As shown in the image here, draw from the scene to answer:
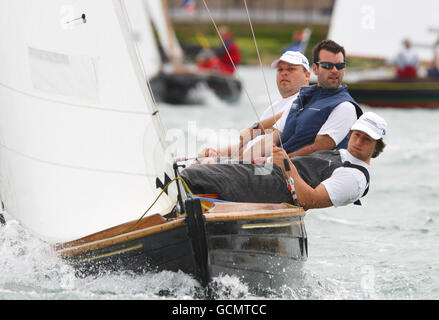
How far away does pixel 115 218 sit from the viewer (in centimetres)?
429

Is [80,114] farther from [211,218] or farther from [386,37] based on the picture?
[386,37]

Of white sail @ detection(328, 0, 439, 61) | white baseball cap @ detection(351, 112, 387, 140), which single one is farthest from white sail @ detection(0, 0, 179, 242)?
white sail @ detection(328, 0, 439, 61)

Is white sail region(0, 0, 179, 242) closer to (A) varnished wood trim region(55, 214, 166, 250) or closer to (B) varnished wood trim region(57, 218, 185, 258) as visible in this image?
(A) varnished wood trim region(55, 214, 166, 250)

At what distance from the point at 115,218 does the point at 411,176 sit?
627 cm

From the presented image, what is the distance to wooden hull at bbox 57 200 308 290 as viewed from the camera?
12.7 ft

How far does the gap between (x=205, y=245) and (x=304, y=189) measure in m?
0.71

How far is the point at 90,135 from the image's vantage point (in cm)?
427

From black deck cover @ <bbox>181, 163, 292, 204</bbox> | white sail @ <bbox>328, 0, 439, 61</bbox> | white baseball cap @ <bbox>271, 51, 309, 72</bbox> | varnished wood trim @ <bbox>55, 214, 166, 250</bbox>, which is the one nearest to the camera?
varnished wood trim @ <bbox>55, 214, 166, 250</bbox>

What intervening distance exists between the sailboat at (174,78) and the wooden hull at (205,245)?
12940 mm

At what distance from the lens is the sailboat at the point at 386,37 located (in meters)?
16.7

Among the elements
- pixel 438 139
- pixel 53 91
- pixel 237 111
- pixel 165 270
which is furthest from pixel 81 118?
pixel 237 111

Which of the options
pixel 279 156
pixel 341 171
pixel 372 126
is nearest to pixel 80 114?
pixel 279 156

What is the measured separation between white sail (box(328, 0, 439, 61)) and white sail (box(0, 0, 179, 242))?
528 inches
